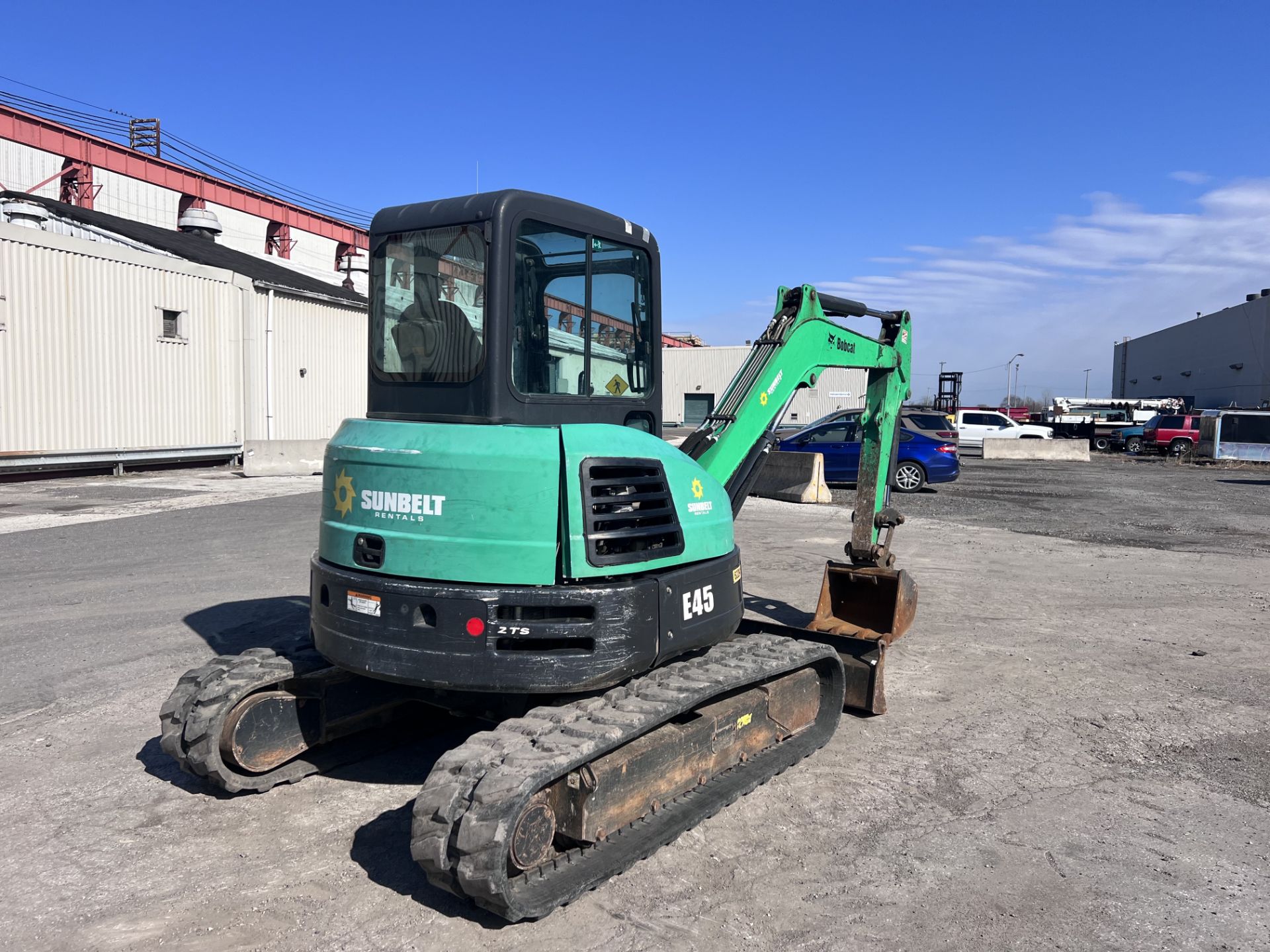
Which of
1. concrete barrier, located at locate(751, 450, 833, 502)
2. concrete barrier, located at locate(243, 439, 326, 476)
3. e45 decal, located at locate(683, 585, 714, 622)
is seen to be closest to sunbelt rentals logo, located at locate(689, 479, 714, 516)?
e45 decal, located at locate(683, 585, 714, 622)

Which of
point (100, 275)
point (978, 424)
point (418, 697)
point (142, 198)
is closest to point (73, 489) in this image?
point (100, 275)

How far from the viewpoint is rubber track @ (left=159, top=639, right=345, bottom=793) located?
4.50 meters

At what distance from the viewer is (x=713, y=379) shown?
56.3 metres

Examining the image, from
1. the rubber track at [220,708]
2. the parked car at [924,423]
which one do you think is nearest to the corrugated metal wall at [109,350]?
the parked car at [924,423]

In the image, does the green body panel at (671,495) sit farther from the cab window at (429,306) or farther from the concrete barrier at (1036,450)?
the concrete barrier at (1036,450)

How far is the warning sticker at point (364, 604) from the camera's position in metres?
4.25

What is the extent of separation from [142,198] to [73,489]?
934 inches

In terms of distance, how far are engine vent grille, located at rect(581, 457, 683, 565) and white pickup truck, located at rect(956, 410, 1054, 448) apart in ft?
106

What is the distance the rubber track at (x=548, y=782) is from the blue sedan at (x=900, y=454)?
14.9 meters

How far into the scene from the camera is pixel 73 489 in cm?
1753

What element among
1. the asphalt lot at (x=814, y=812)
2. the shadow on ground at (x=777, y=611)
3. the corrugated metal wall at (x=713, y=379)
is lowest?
the asphalt lot at (x=814, y=812)

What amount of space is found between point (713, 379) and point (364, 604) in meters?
52.7

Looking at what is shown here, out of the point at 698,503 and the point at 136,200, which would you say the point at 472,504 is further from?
the point at 136,200

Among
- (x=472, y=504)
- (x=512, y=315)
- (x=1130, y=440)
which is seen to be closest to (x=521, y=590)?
(x=472, y=504)
